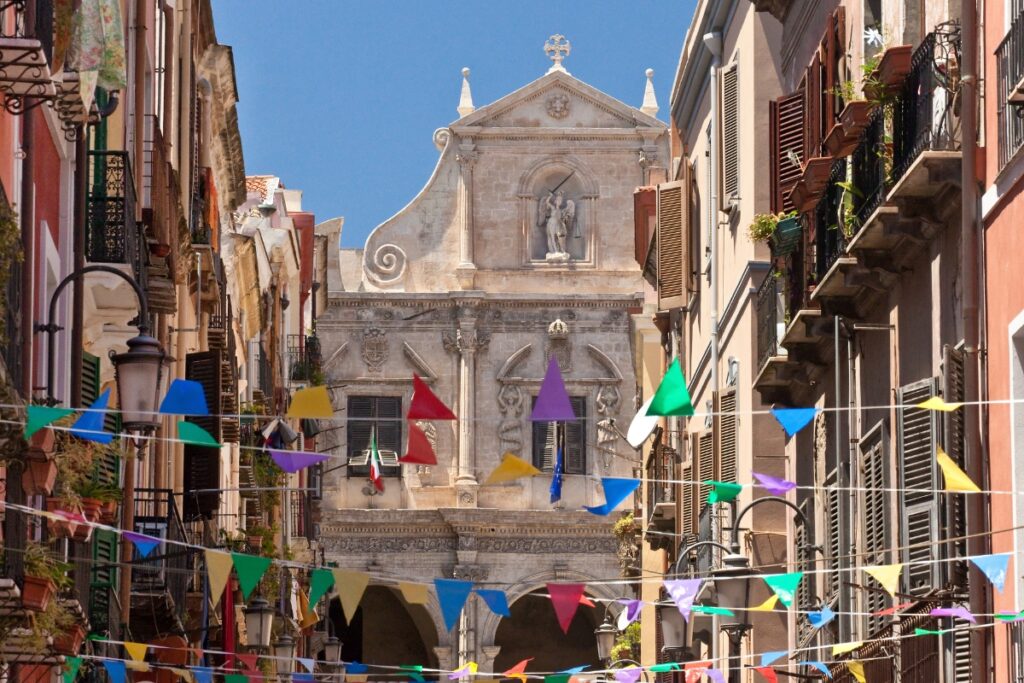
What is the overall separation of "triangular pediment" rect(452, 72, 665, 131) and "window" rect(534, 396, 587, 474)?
5.74 metres

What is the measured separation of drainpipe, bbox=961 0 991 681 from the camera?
45.0 ft

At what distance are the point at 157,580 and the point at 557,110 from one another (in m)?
32.2

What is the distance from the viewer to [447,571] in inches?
2014

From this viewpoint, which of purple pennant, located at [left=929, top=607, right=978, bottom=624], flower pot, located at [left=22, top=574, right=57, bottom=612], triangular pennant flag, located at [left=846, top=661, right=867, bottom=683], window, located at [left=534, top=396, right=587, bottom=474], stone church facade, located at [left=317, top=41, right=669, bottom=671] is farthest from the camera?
window, located at [left=534, top=396, right=587, bottom=474]

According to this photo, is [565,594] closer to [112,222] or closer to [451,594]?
[451,594]

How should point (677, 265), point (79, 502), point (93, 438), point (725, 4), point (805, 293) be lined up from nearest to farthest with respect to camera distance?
point (93, 438) < point (79, 502) < point (805, 293) < point (725, 4) < point (677, 265)

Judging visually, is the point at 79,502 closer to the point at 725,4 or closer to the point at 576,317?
the point at 725,4

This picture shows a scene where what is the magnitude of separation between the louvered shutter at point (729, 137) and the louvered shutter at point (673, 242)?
347 cm

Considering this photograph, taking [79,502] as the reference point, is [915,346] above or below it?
above

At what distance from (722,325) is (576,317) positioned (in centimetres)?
2575

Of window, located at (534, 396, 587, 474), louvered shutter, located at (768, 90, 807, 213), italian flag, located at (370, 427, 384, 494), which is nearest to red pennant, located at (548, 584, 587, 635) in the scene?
italian flag, located at (370, 427, 384, 494)

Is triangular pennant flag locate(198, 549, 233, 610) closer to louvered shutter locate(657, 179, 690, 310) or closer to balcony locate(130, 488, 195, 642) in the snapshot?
balcony locate(130, 488, 195, 642)

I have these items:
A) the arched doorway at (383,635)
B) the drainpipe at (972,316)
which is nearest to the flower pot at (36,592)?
the drainpipe at (972,316)

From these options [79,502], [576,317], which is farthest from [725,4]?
[576,317]
